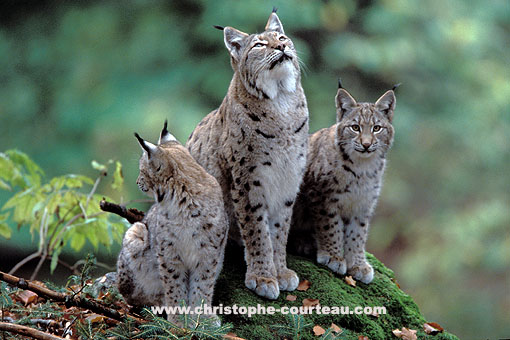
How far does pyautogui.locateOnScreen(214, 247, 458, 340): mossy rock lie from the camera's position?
3582 millimetres

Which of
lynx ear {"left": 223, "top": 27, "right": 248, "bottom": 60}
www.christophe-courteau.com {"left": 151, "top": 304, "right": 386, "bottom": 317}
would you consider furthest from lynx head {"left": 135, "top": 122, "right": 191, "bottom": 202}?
lynx ear {"left": 223, "top": 27, "right": 248, "bottom": 60}

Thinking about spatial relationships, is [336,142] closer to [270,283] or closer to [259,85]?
[259,85]

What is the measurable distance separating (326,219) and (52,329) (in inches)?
69.5

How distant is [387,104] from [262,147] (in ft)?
2.75

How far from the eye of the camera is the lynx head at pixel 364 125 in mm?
3916

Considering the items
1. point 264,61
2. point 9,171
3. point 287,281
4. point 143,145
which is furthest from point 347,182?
point 9,171

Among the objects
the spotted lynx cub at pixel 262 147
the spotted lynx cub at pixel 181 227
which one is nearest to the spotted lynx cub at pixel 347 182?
the spotted lynx cub at pixel 262 147

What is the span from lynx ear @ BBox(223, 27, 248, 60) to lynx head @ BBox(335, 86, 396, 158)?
667 millimetres

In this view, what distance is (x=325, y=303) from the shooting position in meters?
3.85

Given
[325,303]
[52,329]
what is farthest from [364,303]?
[52,329]

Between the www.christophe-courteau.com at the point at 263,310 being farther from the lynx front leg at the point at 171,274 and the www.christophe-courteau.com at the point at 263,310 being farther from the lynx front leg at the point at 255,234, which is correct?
the lynx front leg at the point at 255,234

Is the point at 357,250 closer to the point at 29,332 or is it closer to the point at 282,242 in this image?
the point at 282,242

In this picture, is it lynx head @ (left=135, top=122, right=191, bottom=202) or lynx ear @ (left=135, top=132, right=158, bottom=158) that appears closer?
lynx ear @ (left=135, top=132, right=158, bottom=158)

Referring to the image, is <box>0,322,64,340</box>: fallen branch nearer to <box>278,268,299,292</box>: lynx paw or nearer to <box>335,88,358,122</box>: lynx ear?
<box>278,268,299,292</box>: lynx paw
